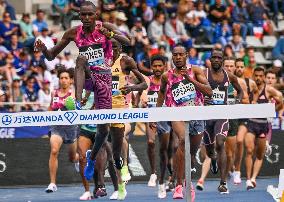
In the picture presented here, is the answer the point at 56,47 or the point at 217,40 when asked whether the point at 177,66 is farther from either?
the point at 217,40

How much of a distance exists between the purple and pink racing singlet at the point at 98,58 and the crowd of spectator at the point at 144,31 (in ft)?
28.7

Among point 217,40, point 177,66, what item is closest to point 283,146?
point 177,66

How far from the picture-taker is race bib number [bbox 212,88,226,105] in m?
19.2

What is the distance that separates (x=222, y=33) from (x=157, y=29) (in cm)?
238

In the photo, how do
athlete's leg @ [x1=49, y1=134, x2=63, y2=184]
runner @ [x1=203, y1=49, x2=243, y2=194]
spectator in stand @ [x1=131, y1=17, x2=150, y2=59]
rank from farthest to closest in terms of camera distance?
spectator in stand @ [x1=131, y1=17, x2=150, y2=59] < athlete's leg @ [x1=49, y1=134, x2=63, y2=184] < runner @ [x1=203, y1=49, x2=243, y2=194]

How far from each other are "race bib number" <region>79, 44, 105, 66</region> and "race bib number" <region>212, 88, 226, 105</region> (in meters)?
4.10

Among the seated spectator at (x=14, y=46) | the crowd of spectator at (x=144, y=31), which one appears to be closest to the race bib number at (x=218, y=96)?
the crowd of spectator at (x=144, y=31)

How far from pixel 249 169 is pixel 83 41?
22.4 feet

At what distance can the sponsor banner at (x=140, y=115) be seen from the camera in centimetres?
1327

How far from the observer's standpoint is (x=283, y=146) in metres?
23.5

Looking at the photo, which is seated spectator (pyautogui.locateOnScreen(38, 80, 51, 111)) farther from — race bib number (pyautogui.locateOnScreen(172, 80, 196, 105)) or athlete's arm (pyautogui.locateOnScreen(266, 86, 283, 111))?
race bib number (pyautogui.locateOnScreen(172, 80, 196, 105))

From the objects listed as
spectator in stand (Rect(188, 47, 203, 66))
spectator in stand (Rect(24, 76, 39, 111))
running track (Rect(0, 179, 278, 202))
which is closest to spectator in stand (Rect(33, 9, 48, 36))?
spectator in stand (Rect(24, 76, 39, 111))

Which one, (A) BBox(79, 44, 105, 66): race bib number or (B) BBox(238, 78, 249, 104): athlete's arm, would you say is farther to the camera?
(B) BBox(238, 78, 249, 104): athlete's arm

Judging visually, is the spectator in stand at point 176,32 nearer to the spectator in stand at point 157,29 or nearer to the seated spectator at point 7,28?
the spectator in stand at point 157,29
